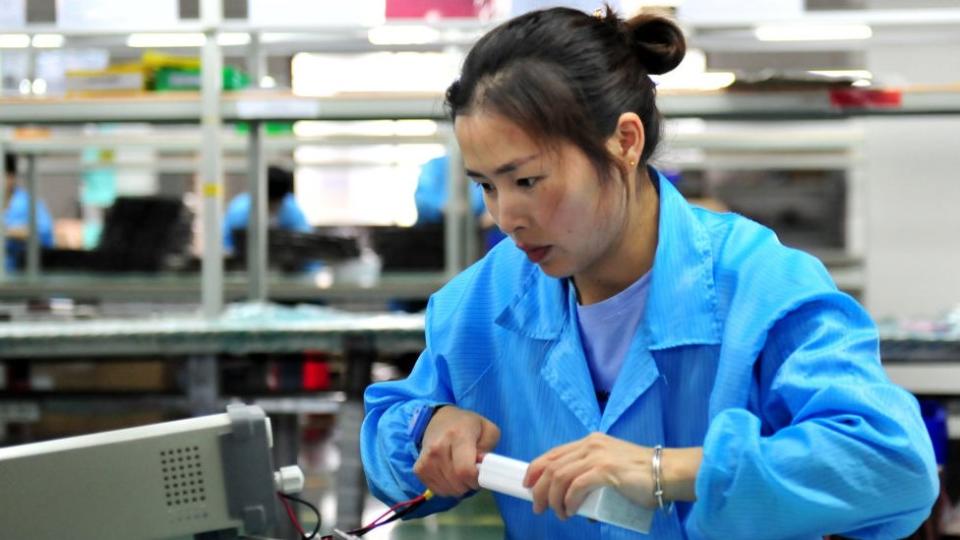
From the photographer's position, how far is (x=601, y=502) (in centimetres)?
105

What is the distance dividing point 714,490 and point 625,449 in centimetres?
9

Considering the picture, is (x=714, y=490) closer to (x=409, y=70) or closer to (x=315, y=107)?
(x=315, y=107)

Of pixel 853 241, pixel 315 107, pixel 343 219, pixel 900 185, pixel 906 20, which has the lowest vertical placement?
pixel 343 219

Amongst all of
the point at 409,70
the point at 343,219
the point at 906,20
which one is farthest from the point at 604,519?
the point at 343,219

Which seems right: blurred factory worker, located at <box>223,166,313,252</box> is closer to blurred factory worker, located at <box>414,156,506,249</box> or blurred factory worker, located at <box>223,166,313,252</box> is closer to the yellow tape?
blurred factory worker, located at <box>414,156,506,249</box>

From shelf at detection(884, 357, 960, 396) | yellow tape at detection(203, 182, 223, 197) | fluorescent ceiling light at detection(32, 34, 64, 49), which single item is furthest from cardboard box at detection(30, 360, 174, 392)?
shelf at detection(884, 357, 960, 396)

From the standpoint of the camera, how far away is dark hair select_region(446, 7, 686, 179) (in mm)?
1212

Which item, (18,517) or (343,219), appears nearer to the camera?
(18,517)

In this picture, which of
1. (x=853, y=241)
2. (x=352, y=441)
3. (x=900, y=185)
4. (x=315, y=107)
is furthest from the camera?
(x=853, y=241)

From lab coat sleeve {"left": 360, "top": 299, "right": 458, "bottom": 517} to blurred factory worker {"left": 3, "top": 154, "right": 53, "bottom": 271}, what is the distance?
573cm

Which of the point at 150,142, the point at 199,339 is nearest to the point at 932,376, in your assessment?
the point at 199,339

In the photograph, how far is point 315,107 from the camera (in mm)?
3680

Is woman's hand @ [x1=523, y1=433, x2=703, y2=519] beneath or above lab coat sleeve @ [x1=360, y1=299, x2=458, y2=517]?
above

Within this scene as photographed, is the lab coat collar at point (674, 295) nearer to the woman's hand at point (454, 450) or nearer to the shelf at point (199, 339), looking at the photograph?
the woman's hand at point (454, 450)
